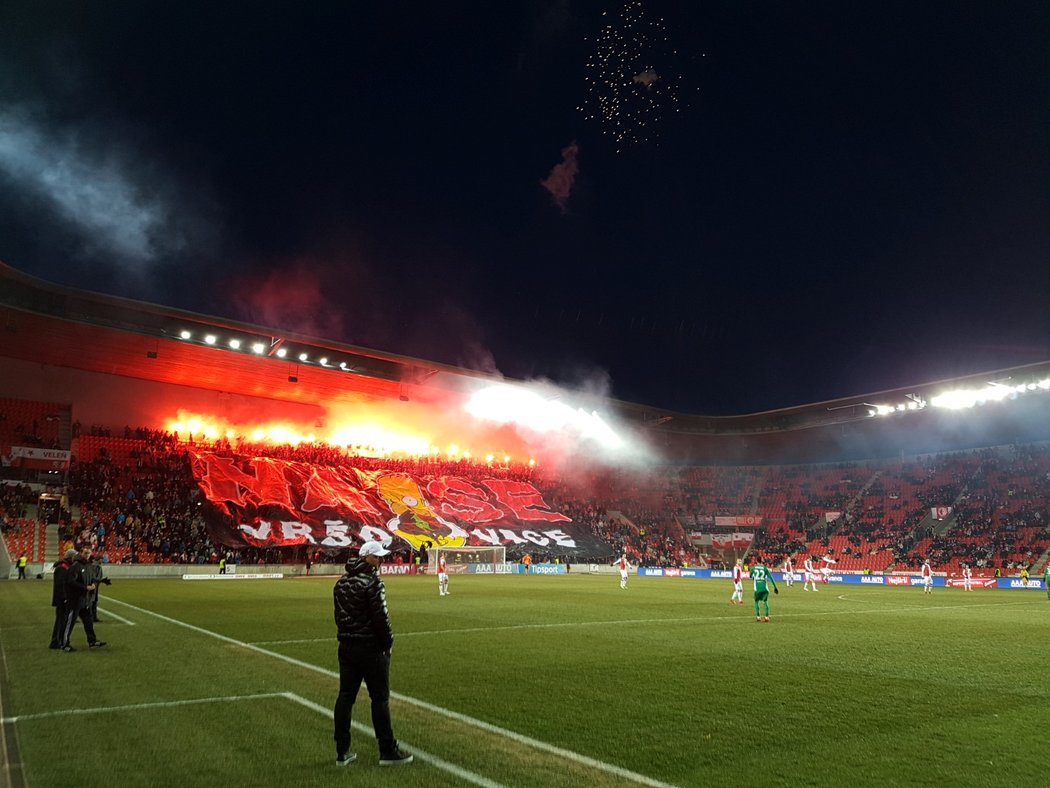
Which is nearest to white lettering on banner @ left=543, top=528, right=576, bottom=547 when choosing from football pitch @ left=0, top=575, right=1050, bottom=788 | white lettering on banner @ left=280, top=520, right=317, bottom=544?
white lettering on banner @ left=280, top=520, right=317, bottom=544

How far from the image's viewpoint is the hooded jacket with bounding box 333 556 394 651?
6.42 meters

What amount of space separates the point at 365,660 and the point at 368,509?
43.1 meters

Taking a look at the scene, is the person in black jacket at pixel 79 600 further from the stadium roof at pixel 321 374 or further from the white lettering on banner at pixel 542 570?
the white lettering on banner at pixel 542 570

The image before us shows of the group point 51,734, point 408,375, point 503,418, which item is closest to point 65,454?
point 408,375

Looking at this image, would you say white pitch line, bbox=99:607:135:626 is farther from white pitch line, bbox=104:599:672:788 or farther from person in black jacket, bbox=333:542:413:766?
person in black jacket, bbox=333:542:413:766

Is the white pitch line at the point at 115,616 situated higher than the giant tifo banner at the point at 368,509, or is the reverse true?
the giant tifo banner at the point at 368,509

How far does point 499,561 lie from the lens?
2014 inches

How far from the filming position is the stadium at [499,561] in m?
6.95

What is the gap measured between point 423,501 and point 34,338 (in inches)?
1013

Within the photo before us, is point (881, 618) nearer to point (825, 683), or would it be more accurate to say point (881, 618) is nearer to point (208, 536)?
point (825, 683)

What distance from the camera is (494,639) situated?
14344 millimetres

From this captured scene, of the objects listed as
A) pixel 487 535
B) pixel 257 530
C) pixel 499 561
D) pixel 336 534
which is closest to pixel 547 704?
pixel 257 530

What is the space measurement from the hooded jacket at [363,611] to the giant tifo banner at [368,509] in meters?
37.8

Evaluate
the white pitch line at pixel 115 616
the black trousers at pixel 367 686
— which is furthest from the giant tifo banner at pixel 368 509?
the black trousers at pixel 367 686
